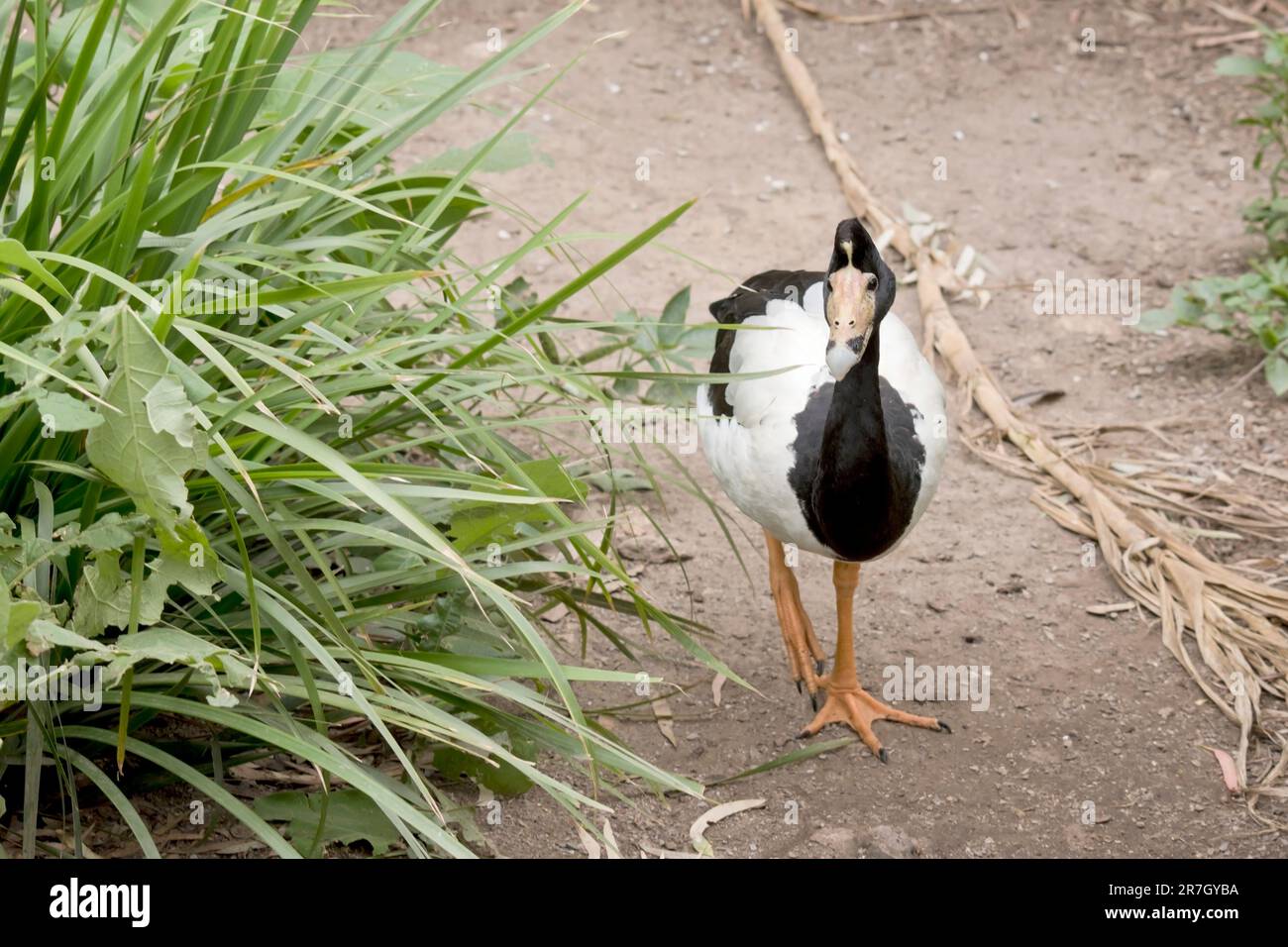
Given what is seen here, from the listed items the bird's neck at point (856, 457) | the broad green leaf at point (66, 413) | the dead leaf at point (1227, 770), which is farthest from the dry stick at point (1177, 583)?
the broad green leaf at point (66, 413)

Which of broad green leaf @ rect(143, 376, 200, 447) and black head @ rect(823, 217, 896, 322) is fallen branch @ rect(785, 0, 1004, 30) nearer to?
black head @ rect(823, 217, 896, 322)

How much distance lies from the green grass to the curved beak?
566 mm

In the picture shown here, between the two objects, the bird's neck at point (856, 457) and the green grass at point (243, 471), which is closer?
the green grass at point (243, 471)

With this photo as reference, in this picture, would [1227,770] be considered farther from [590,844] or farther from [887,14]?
[887,14]

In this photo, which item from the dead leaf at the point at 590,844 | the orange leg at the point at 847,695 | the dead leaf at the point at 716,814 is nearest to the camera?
the dead leaf at the point at 590,844

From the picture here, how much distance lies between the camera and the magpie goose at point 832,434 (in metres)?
2.99

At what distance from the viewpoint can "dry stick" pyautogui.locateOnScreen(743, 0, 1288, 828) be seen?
135 inches

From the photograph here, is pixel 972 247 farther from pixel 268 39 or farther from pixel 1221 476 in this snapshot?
pixel 268 39

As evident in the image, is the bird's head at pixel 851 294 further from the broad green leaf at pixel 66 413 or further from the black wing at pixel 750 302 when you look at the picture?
the broad green leaf at pixel 66 413

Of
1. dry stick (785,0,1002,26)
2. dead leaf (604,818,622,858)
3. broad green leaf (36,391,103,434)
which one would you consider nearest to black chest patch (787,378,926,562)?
dead leaf (604,818,622,858)

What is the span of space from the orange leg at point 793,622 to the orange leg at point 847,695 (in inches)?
4.3

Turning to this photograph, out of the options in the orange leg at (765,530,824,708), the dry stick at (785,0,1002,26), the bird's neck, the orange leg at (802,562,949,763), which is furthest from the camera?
the dry stick at (785,0,1002,26)

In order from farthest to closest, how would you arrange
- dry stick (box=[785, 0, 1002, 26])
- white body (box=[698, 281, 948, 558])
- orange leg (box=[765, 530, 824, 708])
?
dry stick (box=[785, 0, 1002, 26])
orange leg (box=[765, 530, 824, 708])
white body (box=[698, 281, 948, 558])

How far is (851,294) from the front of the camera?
9.50 ft
